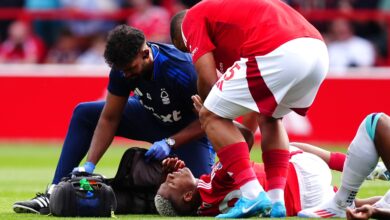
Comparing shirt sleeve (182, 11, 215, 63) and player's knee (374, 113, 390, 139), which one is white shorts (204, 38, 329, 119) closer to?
shirt sleeve (182, 11, 215, 63)

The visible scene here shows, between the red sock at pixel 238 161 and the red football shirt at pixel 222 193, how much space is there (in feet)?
0.86

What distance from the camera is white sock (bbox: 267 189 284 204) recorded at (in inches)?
288

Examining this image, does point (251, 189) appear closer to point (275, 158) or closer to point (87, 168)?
point (275, 158)

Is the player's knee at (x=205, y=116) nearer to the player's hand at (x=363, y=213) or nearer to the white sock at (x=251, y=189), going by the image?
the white sock at (x=251, y=189)

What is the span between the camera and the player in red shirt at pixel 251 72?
707 cm

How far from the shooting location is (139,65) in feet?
26.1

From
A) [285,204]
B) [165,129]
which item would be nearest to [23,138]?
[165,129]

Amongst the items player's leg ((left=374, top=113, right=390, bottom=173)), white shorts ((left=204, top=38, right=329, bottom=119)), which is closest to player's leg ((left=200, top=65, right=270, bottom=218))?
white shorts ((left=204, top=38, right=329, bottom=119))

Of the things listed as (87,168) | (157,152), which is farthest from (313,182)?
(87,168)

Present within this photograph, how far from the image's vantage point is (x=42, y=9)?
19297 mm

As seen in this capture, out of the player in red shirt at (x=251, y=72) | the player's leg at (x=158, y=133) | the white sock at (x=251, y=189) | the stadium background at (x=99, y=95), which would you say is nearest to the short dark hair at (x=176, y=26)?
the player in red shirt at (x=251, y=72)

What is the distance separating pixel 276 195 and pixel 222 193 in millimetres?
426

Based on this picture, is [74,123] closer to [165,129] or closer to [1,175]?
[165,129]

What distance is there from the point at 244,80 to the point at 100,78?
11073 millimetres
